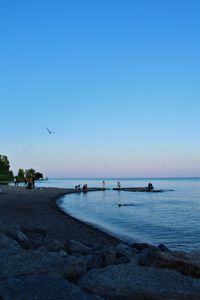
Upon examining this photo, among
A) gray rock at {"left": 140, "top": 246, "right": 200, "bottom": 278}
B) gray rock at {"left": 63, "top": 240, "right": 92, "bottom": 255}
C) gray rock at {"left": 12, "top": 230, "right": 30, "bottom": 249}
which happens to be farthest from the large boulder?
gray rock at {"left": 140, "top": 246, "right": 200, "bottom": 278}

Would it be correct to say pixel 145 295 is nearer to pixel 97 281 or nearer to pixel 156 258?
pixel 97 281

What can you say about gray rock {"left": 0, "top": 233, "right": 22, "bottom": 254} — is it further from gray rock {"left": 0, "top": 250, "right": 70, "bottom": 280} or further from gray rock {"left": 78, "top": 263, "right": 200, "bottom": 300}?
gray rock {"left": 78, "top": 263, "right": 200, "bottom": 300}

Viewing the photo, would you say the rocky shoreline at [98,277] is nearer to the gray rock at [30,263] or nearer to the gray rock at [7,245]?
the gray rock at [30,263]

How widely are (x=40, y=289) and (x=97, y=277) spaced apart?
1088 millimetres

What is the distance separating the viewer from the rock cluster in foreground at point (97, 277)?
5621 millimetres

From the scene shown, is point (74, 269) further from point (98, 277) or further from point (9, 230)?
point (9, 230)

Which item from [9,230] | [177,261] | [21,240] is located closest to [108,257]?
[177,261]

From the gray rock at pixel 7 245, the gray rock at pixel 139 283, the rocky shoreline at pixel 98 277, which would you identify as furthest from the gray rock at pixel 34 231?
the gray rock at pixel 139 283

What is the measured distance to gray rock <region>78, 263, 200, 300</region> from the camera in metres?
5.72

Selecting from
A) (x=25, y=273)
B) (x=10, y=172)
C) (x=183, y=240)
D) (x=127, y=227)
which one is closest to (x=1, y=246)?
(x=25, y=273)

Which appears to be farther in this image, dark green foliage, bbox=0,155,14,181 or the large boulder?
dark green foliage, bbox=0,155,14,181

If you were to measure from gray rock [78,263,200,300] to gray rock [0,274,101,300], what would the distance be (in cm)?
39

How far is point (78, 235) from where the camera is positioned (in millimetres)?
17547

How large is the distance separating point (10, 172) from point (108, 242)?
124 m
